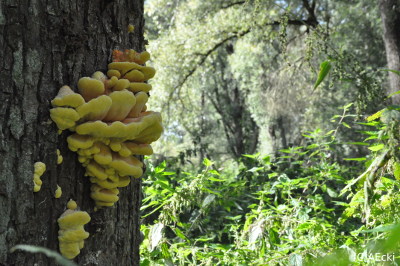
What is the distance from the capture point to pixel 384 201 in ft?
6.52

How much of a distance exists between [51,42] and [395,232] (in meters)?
1.12

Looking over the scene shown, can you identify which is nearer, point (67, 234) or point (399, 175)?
point (67, 234)

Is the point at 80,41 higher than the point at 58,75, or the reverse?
the point at 80,41

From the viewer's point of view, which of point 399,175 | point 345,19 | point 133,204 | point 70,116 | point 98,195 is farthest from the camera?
point 345,19

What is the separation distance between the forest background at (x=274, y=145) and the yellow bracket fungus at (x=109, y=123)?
585 mm

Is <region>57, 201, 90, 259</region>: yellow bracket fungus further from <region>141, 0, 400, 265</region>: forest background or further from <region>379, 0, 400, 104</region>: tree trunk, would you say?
<region>379, 0, 400, 104</region>: tree trunk

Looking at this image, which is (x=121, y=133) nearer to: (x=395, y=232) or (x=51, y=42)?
(x=51, y=42)

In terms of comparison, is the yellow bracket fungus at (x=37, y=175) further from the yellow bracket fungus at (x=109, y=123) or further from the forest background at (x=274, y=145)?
the forest background at (x=274, y=145)

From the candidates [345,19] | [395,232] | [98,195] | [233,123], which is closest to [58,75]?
[98,195]

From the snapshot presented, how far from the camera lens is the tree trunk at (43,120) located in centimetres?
112

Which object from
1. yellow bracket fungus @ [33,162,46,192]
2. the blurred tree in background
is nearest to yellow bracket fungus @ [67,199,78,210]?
yellow bracket fungus @ [33,162,46,192]

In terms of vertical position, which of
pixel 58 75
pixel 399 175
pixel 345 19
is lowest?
pixel 399 175

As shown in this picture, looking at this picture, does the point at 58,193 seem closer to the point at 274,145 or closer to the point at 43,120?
the point at 43,120

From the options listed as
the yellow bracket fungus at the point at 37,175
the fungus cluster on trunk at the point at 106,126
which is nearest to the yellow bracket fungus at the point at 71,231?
the fungus cluster on trunk at the point at 106,126
